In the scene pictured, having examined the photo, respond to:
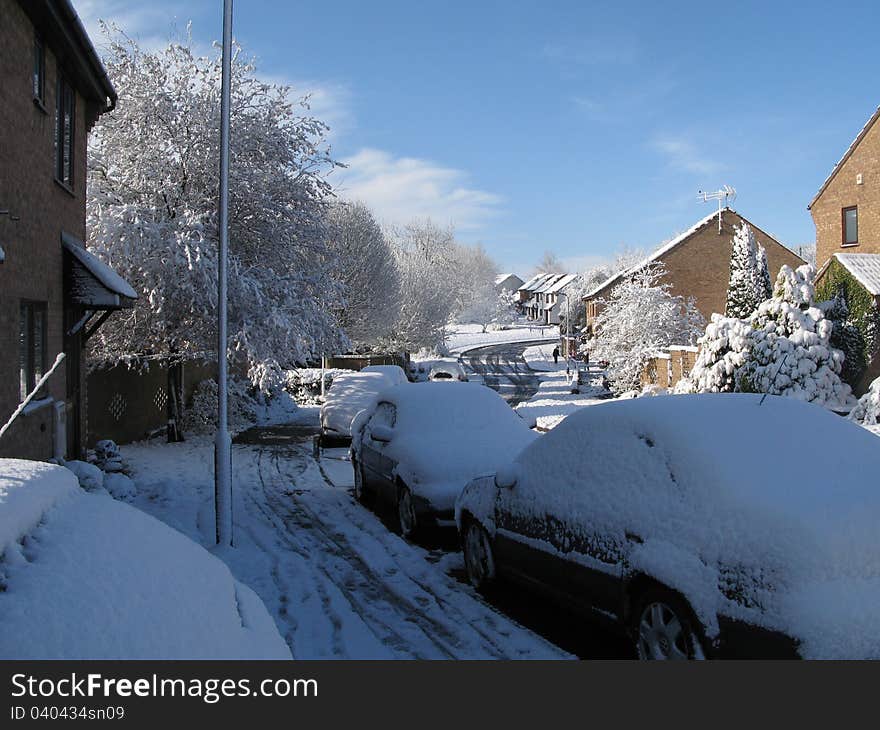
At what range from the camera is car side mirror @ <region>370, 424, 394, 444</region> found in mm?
10531

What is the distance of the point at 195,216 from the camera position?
723 inches

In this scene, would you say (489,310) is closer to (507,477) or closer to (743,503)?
(507,477)

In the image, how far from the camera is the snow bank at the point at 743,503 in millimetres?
4098

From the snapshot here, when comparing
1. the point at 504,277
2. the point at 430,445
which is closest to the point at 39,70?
→ the point at 430,445

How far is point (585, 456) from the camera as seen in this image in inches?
236

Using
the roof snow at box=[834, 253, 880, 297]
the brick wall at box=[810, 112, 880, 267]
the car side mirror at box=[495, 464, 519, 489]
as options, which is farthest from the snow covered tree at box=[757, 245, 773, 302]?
the car side mirror at box=[495, 464, 519, 489]

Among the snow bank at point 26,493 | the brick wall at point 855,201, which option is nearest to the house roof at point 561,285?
the brick wall at point 855,201

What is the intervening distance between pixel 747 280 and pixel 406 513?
3070 centimetres

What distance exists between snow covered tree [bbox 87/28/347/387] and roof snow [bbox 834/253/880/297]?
52.6 ft

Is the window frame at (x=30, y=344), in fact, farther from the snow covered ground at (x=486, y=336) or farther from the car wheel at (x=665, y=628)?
the snow covered ground at (x=486, y=336)

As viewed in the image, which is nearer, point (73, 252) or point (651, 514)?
point (651, 514)
